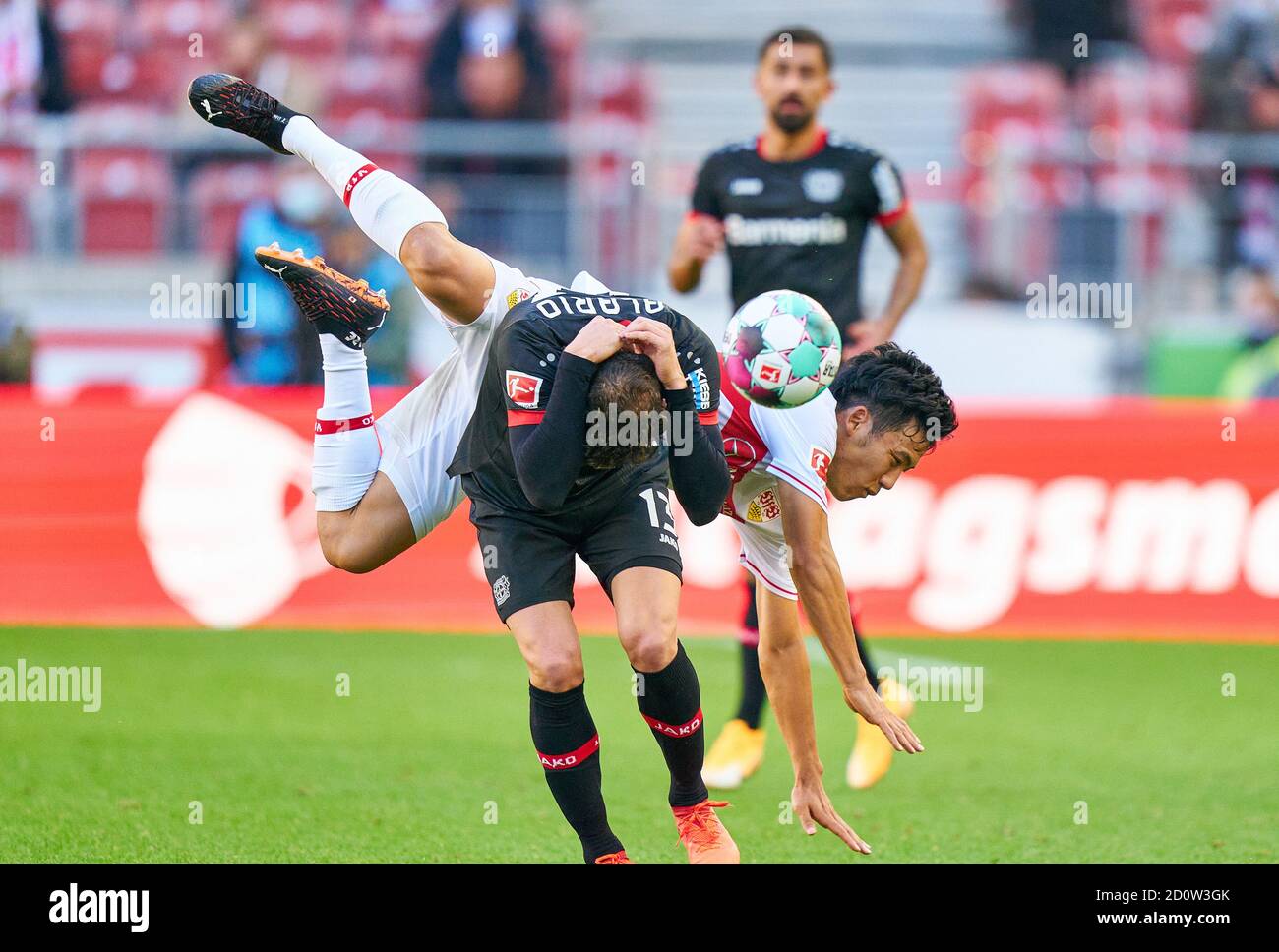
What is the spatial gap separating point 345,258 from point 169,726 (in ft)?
16.9

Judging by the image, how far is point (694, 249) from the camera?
669 centimetres

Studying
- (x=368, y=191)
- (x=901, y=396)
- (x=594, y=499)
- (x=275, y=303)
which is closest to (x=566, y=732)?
(x=594, y=499)

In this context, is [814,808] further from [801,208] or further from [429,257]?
[801,208]

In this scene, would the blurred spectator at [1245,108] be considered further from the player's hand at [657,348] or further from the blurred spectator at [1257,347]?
the player's hand at [657,348]

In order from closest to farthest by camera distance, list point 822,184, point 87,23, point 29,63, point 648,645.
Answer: point 648,645 < point 822,184 < point 29,63 < point 87,23

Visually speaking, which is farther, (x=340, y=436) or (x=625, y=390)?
(x=340, y=436)

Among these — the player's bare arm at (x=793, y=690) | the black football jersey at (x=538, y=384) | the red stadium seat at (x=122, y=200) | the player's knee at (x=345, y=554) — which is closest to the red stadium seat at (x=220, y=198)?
the red stadium seat at (x=122, y=200)

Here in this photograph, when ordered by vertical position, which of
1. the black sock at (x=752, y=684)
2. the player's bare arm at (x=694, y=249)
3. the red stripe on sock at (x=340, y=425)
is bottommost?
the black sock at (x=752, y=684)

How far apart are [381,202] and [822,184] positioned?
2201 millimetres

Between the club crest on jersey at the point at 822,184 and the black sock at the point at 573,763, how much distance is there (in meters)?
2.95

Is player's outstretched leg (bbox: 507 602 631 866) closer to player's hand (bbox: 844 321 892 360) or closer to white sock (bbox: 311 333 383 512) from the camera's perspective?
white sock (bbox: 311 333 383 512)

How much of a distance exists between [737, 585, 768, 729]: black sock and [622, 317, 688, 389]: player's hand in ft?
7.02

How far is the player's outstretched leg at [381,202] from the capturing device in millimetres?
5324

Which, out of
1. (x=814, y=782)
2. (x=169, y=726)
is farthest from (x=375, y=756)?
(x=814, y=782)
